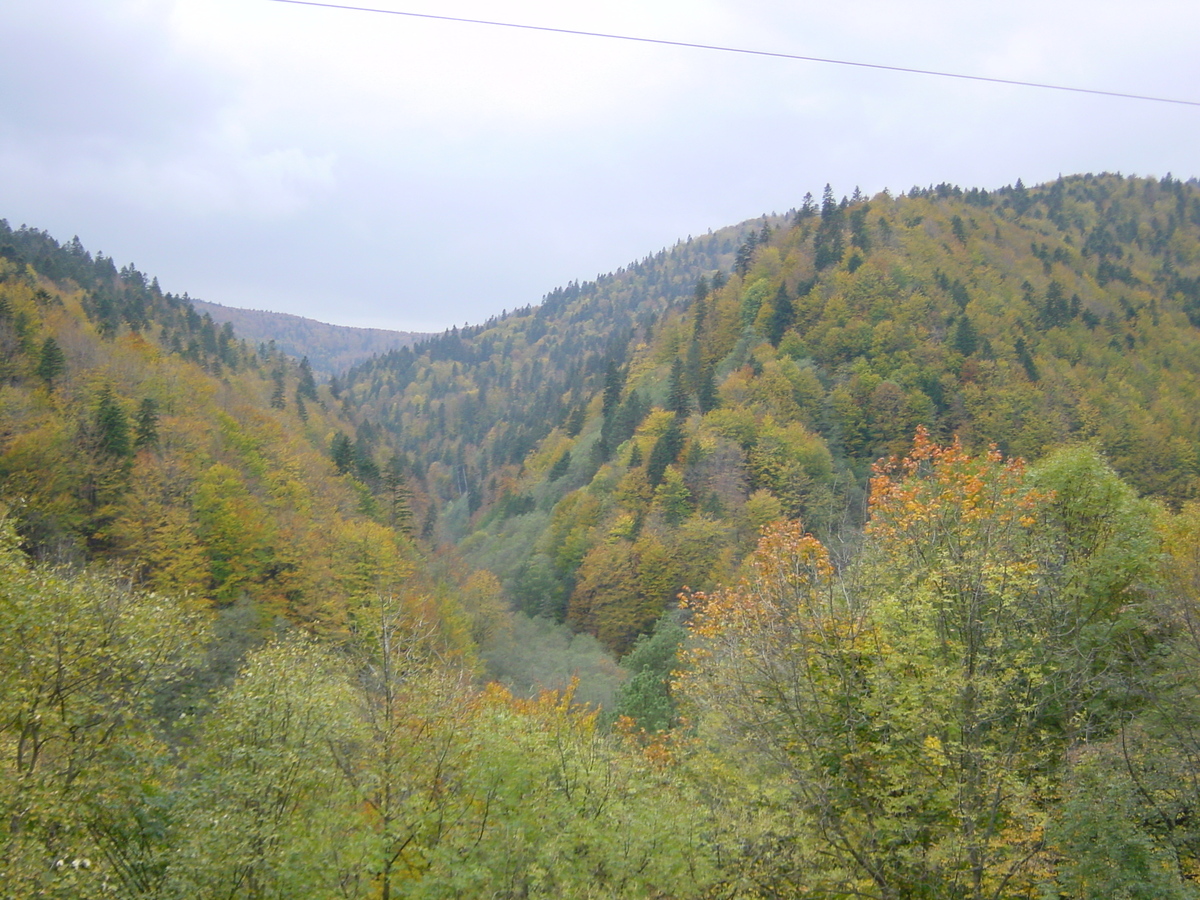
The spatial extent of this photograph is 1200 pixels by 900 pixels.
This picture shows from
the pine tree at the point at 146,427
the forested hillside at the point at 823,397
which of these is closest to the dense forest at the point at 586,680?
the pine tree at the point at 146,427

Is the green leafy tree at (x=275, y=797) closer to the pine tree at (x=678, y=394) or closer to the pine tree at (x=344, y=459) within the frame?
the pine tree at (x=344, y=459)

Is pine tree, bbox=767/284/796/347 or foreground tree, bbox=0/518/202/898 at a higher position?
pine tree, bbox=767/284/796/347

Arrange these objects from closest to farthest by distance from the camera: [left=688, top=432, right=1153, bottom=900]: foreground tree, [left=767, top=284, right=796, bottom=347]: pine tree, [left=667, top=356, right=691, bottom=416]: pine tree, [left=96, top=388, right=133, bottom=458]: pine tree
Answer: [left=688, top=432, right=1153, bottom=900]: foreground tree
[left=96, top=388, right=133, bottom=458]: pine tree
[left=667, top=356, right=691, bottom=416]: pine tree
[left=767, top=284, right=796, bottom=347]: pine tree

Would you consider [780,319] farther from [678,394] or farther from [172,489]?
[172,489]

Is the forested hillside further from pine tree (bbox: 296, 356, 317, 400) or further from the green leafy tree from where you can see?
the green leafy tree

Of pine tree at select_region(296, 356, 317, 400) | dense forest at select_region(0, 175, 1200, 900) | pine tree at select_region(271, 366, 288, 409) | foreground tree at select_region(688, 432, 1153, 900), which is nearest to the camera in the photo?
dense forest at select_region(0, 175, 1200, 900)

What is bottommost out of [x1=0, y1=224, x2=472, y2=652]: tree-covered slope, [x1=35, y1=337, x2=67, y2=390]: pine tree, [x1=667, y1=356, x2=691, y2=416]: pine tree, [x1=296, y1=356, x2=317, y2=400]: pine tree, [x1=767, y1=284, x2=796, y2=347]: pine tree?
[x1=0, y1=224, x2=472, y2=652]: tree-covered slope

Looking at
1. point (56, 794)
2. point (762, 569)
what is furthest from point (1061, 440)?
point (56, 794)

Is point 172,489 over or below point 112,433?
below

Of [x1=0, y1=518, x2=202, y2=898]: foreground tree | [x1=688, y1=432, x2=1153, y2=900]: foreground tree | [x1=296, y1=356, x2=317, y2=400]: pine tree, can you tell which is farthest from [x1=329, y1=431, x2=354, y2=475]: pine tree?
[x1=688, y1=432, x2=1153, y2=900]: foreground tree

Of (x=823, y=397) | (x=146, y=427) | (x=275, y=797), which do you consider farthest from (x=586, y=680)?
(x=823, y=397)

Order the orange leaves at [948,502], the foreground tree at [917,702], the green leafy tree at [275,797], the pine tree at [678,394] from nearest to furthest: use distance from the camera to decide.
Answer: the green leafy tree at [275,797], the foreground tree at [917,702], the orange leaves at [948,502], the pine tree at [678,394]

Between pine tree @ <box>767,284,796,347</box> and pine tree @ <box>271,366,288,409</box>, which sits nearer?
pine tree @ <box>767,284,796,347</box>

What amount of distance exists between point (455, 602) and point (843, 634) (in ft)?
121
